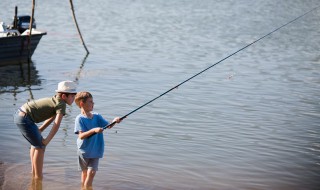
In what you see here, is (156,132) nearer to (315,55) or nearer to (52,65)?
(52,65)

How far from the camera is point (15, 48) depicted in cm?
1836

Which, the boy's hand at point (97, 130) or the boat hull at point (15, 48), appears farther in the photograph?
the boat hull at point (15, 48)

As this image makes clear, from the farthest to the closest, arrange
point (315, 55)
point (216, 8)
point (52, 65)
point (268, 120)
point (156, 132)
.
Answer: point (216, 8), point (315, 55), point (52, 65), point (268, 120), point (156, 132)

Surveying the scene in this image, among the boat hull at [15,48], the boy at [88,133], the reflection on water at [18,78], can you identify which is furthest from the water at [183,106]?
the boy at [88,133]

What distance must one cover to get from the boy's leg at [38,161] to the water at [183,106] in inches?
8.0

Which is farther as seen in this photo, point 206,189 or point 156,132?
point 156,132

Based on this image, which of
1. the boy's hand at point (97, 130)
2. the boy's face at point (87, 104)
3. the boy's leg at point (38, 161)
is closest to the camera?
the boy's hand at point (97, 130)

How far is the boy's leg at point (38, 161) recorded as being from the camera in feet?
23.5

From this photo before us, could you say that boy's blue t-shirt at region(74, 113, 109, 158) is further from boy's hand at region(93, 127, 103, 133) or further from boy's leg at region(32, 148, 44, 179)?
boy's leg at region(32, 148, 44, 179)

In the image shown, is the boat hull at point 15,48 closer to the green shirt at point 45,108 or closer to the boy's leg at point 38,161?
the boy's leg at point 38,161

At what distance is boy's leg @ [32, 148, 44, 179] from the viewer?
23.5 feet

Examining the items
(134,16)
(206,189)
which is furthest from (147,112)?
(134,16)

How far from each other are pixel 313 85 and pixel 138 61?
6.56m

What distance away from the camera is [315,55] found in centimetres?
2208
